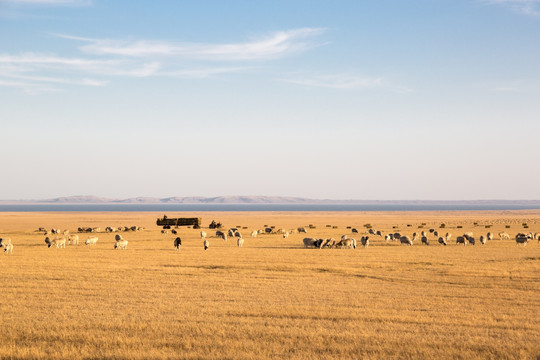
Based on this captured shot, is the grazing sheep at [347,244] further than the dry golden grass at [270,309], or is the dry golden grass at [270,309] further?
the grazing sheep at [347,244]

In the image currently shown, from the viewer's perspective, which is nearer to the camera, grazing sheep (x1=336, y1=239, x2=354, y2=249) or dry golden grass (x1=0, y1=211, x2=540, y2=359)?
dry golden grass (x1=0, y1=211, x2=540, y2=359)

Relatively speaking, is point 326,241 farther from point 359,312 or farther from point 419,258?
point 359,312

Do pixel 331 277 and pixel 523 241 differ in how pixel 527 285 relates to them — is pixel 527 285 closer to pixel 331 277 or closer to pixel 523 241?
pixel 331 277

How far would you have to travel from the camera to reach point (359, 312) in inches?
703

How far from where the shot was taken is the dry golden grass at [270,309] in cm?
1338

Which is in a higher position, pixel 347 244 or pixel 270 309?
pixel 270 309

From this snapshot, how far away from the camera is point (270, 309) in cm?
1816

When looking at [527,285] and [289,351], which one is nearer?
[289,351]

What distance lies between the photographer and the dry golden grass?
13.4 m

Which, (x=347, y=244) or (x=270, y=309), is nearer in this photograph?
(x=270, y=309)

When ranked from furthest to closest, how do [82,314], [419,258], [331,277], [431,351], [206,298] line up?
[419,258], [331,277], [206,298], [82,314], [431,351]

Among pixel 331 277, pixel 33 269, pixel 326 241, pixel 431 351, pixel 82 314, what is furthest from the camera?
pixel 326 241

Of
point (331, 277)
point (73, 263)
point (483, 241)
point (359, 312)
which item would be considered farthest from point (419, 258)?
point (73, 263)

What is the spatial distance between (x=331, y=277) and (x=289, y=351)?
14.7 meters
